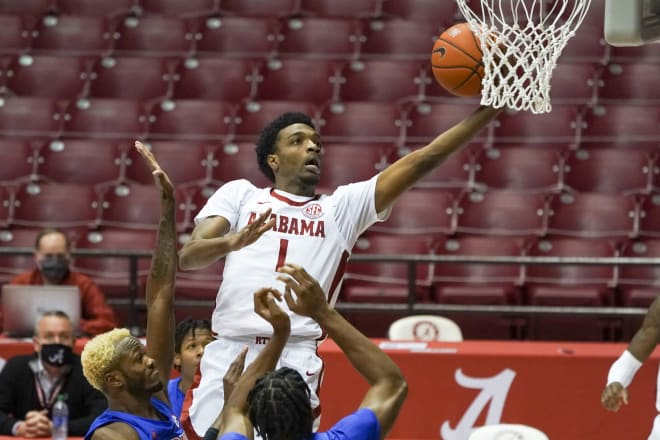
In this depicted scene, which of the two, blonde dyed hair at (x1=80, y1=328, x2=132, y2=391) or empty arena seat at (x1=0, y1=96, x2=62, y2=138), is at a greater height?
empty arena seat at (x1=0, y1=96, x2=62, y2=138)

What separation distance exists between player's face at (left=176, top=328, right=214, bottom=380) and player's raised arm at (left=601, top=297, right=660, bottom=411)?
5.74 ft

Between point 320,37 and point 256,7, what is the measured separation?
86 centimetres

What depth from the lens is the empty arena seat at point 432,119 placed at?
9.63m

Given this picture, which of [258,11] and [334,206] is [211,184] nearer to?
[258,11]

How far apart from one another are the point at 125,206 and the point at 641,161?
3808 millimetres

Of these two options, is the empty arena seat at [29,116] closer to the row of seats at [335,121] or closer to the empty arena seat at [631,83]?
the row of seats at [335,121]

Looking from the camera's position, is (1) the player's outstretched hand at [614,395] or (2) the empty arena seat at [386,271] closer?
(1) the player's outstretched hand at [614,395]

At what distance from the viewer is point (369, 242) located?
8.51 meters

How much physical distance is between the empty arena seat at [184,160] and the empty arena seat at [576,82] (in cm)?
290

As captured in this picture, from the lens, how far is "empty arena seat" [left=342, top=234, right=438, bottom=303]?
821 centimetres

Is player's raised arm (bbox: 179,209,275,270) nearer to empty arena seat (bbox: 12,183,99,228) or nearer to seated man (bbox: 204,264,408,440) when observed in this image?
seated man (bbox: 204,264,408,440)

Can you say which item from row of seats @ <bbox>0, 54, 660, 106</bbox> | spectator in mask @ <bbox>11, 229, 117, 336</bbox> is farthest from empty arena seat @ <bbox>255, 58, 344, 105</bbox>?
spectator in mask @ <bbox>11, 229, 117, 336</bbox>

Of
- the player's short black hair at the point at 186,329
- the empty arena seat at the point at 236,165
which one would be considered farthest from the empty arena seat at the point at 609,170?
the player's short black hair at the point at 186,329

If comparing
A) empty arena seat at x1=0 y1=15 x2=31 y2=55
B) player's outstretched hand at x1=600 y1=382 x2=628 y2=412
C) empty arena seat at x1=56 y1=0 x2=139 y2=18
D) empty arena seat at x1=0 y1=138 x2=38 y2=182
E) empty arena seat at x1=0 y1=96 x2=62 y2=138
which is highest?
empty arena seat at x1=56 y1=0 x2=139 y2=18
